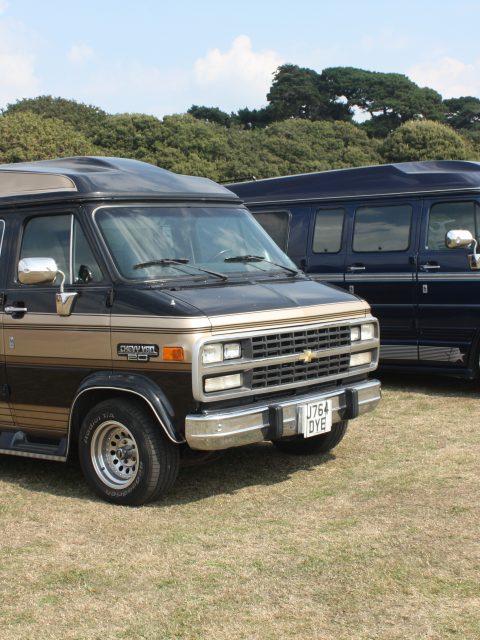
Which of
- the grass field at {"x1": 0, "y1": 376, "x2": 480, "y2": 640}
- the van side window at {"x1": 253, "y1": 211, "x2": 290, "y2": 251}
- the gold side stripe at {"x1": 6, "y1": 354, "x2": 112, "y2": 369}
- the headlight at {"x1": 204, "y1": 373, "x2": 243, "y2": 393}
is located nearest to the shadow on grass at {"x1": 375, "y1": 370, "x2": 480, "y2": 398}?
the van side window at {"x1": 253, "y1": 211, "x2": 290, "y2": 251}

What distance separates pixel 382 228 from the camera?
11.4 meters

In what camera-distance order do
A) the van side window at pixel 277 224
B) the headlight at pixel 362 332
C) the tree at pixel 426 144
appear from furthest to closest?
1. the tree at pixel 426 144
2. the van side window at pixel 277 224
3. the headlight at pixel 362 332

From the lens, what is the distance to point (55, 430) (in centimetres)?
725

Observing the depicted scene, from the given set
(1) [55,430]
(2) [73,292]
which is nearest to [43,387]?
(1) [55,430]

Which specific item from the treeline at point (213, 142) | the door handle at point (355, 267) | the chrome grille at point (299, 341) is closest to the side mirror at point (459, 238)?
the door handle at point (355, 267)

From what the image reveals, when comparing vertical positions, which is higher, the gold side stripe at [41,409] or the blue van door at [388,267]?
the blue van door at [388,267]

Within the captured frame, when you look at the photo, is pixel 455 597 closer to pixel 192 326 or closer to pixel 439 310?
pixel 192 326

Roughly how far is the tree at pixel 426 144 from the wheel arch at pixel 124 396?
38.1 m

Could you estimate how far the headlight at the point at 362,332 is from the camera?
298 inches

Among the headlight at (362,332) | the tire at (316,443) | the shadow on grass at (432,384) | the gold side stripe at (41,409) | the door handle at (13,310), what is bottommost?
the shadow on grass at (432,384)

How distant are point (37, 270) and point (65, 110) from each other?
52.1 m

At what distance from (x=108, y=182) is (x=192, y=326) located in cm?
155

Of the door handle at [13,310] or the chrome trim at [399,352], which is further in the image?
the chrome trim at [399,352]

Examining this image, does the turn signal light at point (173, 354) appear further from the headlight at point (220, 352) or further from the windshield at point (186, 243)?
the windshield at point (186, 243)
